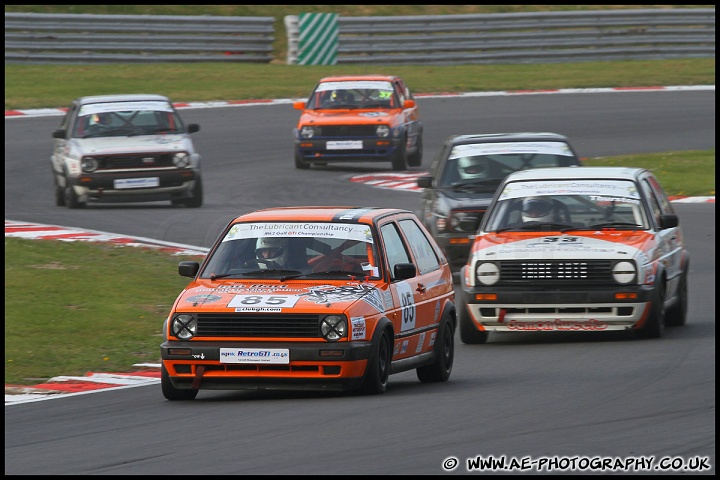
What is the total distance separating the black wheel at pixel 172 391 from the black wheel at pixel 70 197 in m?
12.9

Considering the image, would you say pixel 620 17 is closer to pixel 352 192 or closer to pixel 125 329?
pixel 352 192

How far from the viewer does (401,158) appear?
27.9m

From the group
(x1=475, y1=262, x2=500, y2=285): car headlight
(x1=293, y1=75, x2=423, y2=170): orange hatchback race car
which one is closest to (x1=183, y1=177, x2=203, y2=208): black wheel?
(x1=293, y1=75, x2=423, y2=170): orange hatchback race car

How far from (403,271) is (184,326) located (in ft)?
5.35

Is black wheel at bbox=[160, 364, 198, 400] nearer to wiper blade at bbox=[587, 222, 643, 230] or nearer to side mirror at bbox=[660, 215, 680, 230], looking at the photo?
wiper blade at bbox=[587, 222, 643, 230]

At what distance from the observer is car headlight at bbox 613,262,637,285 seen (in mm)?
13234

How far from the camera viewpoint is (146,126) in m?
23.3

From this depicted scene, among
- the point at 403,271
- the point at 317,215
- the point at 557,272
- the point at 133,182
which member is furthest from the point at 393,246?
the point at 133,182

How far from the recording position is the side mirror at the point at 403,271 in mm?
10945

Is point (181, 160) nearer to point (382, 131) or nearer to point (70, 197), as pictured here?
point (70, 197)

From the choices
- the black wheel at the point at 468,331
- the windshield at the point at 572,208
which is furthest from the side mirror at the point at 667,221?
the black wheel at the point at 468,331

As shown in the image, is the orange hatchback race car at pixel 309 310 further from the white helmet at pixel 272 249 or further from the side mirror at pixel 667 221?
the side mirror at pixel 667 221

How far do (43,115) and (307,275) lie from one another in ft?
77.5

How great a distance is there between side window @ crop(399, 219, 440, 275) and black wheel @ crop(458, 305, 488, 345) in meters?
1.56
